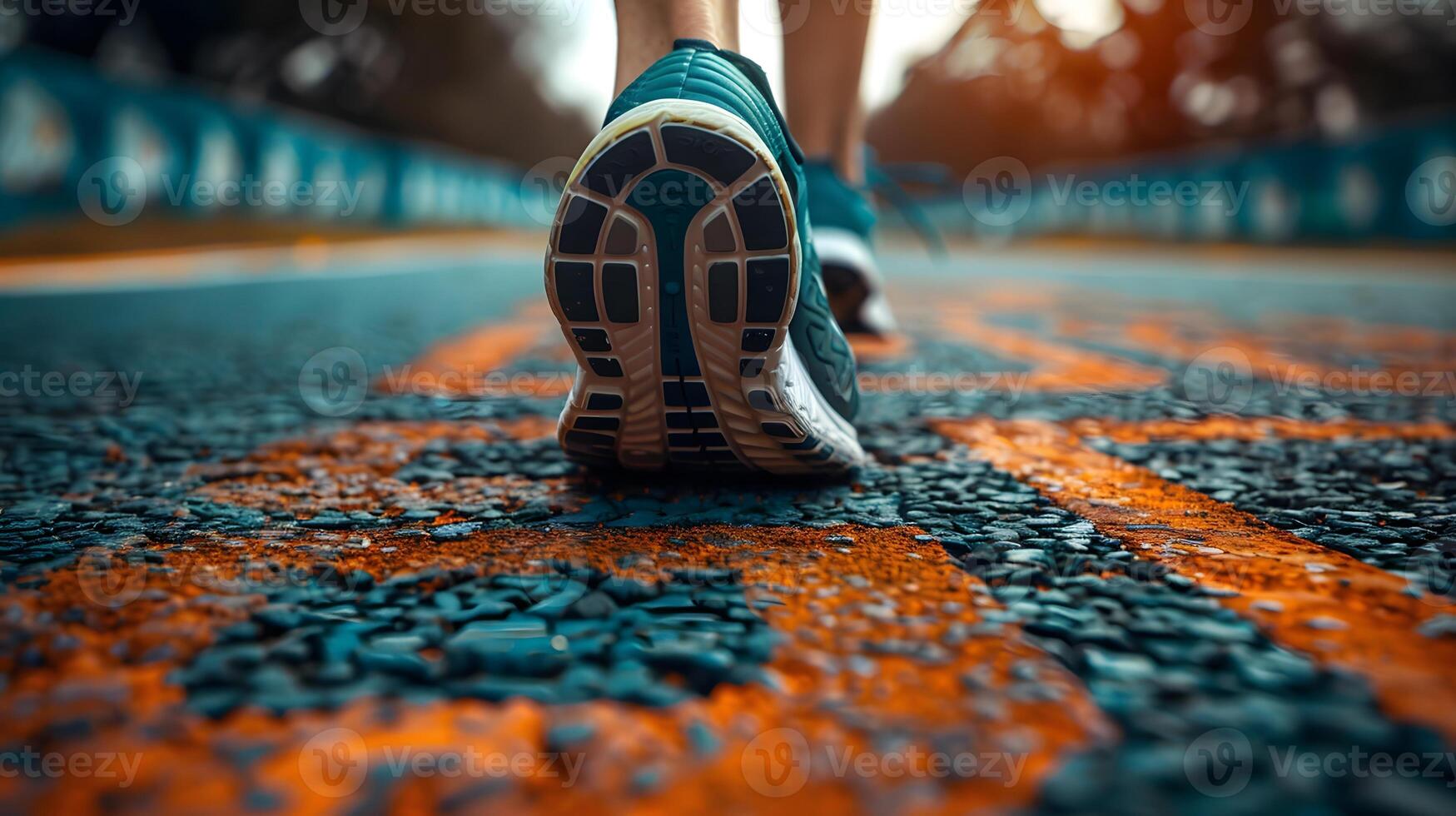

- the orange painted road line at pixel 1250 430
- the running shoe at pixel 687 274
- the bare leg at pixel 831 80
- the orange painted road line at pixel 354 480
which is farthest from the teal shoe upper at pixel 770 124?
the bare leg at pixel 831 80

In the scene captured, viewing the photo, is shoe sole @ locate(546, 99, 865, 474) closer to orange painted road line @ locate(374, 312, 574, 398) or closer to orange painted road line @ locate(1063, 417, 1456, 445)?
orange painted road line @ locate(1063, 417, 1456, 445)

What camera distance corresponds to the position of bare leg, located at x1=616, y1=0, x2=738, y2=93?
4.45 ft

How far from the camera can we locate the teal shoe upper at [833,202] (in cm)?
237

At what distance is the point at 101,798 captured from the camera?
0.63 metres

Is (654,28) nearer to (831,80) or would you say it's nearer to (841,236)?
(841,236)

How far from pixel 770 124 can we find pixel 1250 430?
1.14m

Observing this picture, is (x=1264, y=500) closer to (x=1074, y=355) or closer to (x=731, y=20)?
(x=731, y=20)

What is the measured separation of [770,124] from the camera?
129 cm

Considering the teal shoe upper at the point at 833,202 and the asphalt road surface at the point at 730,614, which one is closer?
the asphalt road surface at the point at 730,614

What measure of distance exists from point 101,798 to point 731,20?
4.24ft

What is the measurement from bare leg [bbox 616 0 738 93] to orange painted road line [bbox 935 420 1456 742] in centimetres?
79

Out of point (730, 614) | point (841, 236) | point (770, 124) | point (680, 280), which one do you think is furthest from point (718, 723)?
point (841, 236)

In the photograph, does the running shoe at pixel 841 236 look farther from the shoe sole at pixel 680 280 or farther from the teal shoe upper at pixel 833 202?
the shoe sole at pixel 680 280

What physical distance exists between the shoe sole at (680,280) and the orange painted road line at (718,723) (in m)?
0.33
